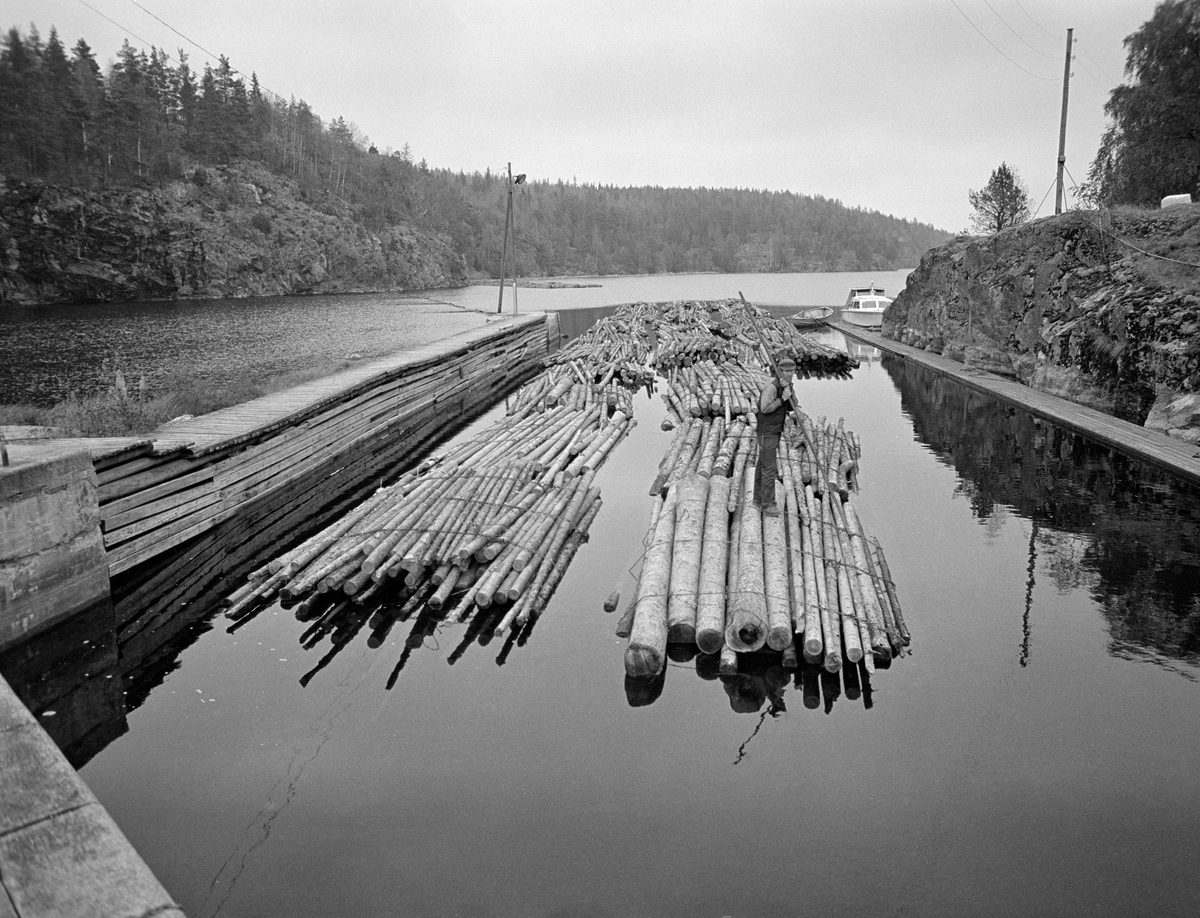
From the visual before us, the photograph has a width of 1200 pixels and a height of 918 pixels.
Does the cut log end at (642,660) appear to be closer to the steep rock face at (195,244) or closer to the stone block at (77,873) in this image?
the stone block at (77,873)

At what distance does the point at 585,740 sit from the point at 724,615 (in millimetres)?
2332

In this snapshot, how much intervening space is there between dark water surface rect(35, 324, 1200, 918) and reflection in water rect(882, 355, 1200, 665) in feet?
0.27

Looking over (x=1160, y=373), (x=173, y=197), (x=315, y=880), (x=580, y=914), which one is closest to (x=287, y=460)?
(x=315, y=880)

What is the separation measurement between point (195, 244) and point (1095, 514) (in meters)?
102

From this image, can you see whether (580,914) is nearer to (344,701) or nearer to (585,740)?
(585,740)

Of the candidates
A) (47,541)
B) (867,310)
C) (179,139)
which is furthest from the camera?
(179,139)

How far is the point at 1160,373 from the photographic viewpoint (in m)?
18.7

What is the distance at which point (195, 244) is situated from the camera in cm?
9375

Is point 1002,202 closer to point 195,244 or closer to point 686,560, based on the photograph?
point 686,560

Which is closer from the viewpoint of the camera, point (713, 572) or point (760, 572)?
point (760, 572)

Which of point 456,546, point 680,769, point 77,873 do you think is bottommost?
point 680,769

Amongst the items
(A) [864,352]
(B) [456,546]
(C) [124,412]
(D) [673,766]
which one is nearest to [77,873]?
(D) [673,766]

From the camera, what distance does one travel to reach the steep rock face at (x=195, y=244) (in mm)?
79000

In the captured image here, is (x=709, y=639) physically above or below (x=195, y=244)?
below
